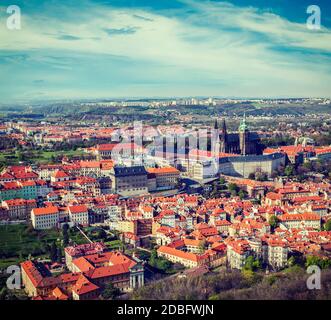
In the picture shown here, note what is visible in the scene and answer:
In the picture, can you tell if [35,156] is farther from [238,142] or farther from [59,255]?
[59,255]

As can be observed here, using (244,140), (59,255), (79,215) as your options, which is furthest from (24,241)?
(244,140)

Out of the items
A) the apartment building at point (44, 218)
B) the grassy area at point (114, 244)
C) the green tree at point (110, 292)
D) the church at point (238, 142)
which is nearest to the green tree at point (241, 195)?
the grassy area at point (114, 244)

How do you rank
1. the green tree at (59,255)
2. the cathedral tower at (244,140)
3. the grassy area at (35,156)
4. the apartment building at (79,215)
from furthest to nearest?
the cathedral tower at (244,140) → the grassy area at (35,156) → the apartment building at (79,215) → the green tree at (59,255)

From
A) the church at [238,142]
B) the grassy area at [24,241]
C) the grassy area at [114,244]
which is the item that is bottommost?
the grassy area at [114,244]

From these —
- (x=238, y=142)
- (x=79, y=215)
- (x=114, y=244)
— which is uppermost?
(x=238, y=142)

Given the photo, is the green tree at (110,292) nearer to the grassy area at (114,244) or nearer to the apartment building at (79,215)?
the grassy area at (114,244)

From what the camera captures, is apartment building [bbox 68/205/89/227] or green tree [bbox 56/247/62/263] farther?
apartment building [bbox 68/205/89/227]

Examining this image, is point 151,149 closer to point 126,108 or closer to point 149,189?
point 149,189

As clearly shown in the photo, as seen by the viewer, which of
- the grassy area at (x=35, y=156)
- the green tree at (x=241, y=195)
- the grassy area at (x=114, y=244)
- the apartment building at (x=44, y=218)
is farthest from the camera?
the grassy area at (x=35, y=156)

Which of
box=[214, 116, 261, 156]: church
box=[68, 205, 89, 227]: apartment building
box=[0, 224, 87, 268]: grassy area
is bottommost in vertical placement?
box=[0, 224, 87, 268]: grassy area

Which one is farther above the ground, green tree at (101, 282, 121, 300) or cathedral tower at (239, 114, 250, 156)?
cathedral tower at (239, 114, 250, 156)

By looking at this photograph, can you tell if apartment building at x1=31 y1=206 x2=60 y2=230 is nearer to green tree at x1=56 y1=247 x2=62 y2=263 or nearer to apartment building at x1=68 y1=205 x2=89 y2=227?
apartment building at x1=68 y1=205 x2=89 y2=227

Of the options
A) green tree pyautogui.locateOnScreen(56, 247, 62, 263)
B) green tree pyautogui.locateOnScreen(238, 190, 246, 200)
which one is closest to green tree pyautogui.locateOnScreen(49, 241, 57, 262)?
green tree pyautogui.locateOnScreen(56, 247, 62, 263)
